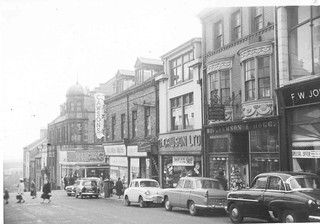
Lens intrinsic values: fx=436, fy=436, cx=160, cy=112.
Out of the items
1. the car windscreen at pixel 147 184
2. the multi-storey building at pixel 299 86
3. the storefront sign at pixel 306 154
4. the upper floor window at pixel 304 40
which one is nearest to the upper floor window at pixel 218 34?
the multi-storey building at pixel 299 86

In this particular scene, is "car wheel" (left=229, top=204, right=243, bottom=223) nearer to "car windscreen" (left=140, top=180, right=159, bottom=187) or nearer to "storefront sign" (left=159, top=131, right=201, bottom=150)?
"car windscreen" (left=140, top=180, right=159, bottom=187)

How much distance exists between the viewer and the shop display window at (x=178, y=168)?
79.2 feet

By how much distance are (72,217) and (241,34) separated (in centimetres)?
1122

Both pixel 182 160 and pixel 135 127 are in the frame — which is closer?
pixel 182 160

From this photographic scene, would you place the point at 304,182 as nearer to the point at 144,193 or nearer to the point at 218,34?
the point at 144,193

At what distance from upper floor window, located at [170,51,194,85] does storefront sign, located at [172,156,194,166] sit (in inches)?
181

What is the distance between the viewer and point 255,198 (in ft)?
42.8

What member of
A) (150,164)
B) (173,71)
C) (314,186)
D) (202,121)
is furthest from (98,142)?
(314,186)

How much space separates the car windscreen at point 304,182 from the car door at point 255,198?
41.5 inches

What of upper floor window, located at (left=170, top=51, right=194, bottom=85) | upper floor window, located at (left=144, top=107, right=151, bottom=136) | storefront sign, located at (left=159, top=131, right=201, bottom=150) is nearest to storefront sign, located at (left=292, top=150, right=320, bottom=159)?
storefront sign, located at (left=159, top=131, right=201, bottom=150)

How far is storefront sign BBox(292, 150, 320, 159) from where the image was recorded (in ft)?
53.0

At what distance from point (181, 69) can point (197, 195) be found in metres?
11.6

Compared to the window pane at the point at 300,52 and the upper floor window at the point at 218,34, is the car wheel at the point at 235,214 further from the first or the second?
the upper floor window at the point at 218,34

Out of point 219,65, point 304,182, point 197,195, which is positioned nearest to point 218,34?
point 219,65
